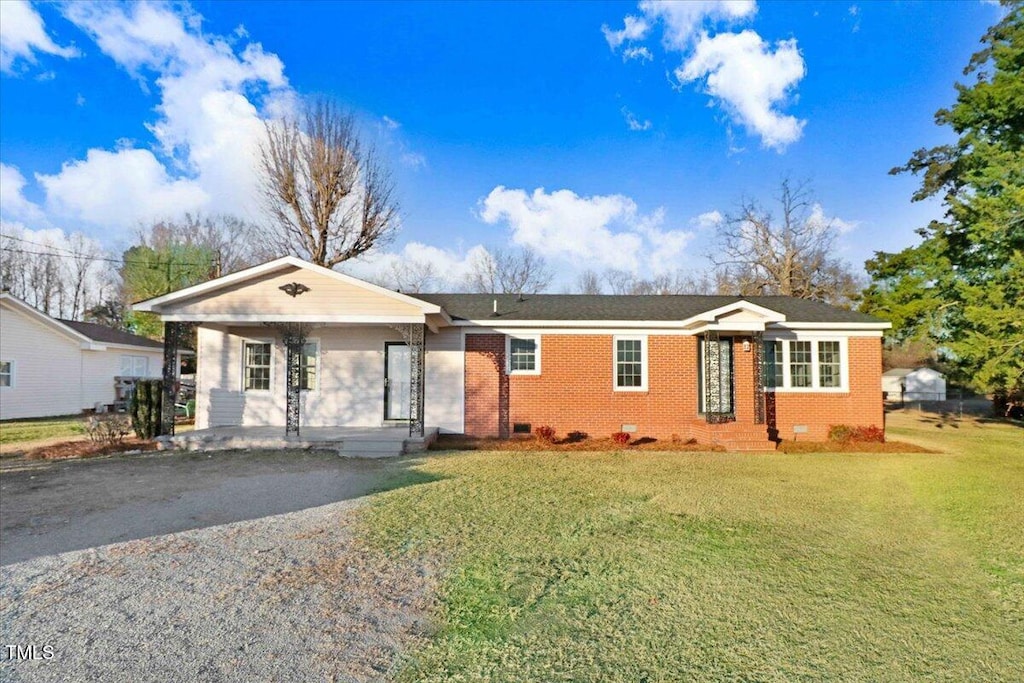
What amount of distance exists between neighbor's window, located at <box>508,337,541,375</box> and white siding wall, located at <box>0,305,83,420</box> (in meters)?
18.5

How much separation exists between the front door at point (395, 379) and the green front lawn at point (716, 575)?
194 inches

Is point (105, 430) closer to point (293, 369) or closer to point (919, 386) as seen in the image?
point (293, 369)

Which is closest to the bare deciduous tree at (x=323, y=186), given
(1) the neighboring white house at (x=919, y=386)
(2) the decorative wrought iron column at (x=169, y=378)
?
(2) the decorative wrought iron column at (x=169, y=378)

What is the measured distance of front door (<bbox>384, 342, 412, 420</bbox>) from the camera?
43.3ft

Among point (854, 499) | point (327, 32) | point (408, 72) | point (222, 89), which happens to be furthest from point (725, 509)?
point (222, 89)

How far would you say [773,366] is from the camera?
13250mm

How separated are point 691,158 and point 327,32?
12809 mm

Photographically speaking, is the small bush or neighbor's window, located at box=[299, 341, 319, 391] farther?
neighbor's window, located at box=[299, 341, 319, 391]

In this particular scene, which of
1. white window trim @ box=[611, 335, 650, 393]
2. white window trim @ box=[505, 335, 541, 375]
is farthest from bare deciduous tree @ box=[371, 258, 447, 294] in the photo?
white window trim @ box=[611, 335, 650, 393]

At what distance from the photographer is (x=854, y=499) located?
707 cm

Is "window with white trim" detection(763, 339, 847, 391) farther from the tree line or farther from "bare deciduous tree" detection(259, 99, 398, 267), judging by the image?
"bare deciduous tree" detection(259, 99, 398, 267)

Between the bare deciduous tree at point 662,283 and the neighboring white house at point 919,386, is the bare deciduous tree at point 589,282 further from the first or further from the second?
the neighboring white house at point 919,386

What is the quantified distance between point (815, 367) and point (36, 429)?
2217cm

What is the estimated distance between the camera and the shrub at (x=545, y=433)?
12312 millimetres
